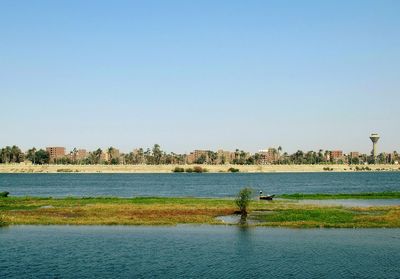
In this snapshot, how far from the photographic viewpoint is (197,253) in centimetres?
4306

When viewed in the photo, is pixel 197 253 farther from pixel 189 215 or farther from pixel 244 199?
pixel 244 199

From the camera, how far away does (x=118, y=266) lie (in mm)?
38750

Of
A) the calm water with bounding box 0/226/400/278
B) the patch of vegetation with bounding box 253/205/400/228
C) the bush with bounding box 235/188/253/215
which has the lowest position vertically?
the calm water with bounding box 0/226/400/278


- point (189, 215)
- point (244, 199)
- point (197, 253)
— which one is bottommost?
point (197, 253)

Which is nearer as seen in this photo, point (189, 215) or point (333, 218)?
point (333, 218)

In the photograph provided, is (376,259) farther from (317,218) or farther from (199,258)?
(317,218)

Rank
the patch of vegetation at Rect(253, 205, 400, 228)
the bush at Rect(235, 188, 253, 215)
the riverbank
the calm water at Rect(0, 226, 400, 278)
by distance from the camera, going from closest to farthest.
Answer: the calm water at Rect(0, 226, 400, 278)
the patch of vegetation at Rect(253, 205, 400, 228)
the riverbank
the bush at Rect(235, 188, 253, 215)

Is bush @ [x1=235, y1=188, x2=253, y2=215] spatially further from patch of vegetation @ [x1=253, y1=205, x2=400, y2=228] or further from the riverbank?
patch of vegetation @ [x1=253, y1=205, x2=400, y2=228]

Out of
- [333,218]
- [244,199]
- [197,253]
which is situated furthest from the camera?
[244,199]

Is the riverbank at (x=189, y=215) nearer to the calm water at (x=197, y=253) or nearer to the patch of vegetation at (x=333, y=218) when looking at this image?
the patch of vegetation at (x=333, y=218)

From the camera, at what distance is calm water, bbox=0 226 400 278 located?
3681cm

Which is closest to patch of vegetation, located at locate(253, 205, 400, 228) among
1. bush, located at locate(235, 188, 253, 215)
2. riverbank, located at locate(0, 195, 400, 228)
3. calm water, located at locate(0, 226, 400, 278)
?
riverbank, located at locate(0, 195, 400, 228)

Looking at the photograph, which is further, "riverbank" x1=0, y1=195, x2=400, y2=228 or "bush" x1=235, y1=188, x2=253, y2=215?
"bush" x1=235, y1=188, x2=253, y2=215

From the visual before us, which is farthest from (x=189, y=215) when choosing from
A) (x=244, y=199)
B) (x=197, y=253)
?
(x=197, y=253)
